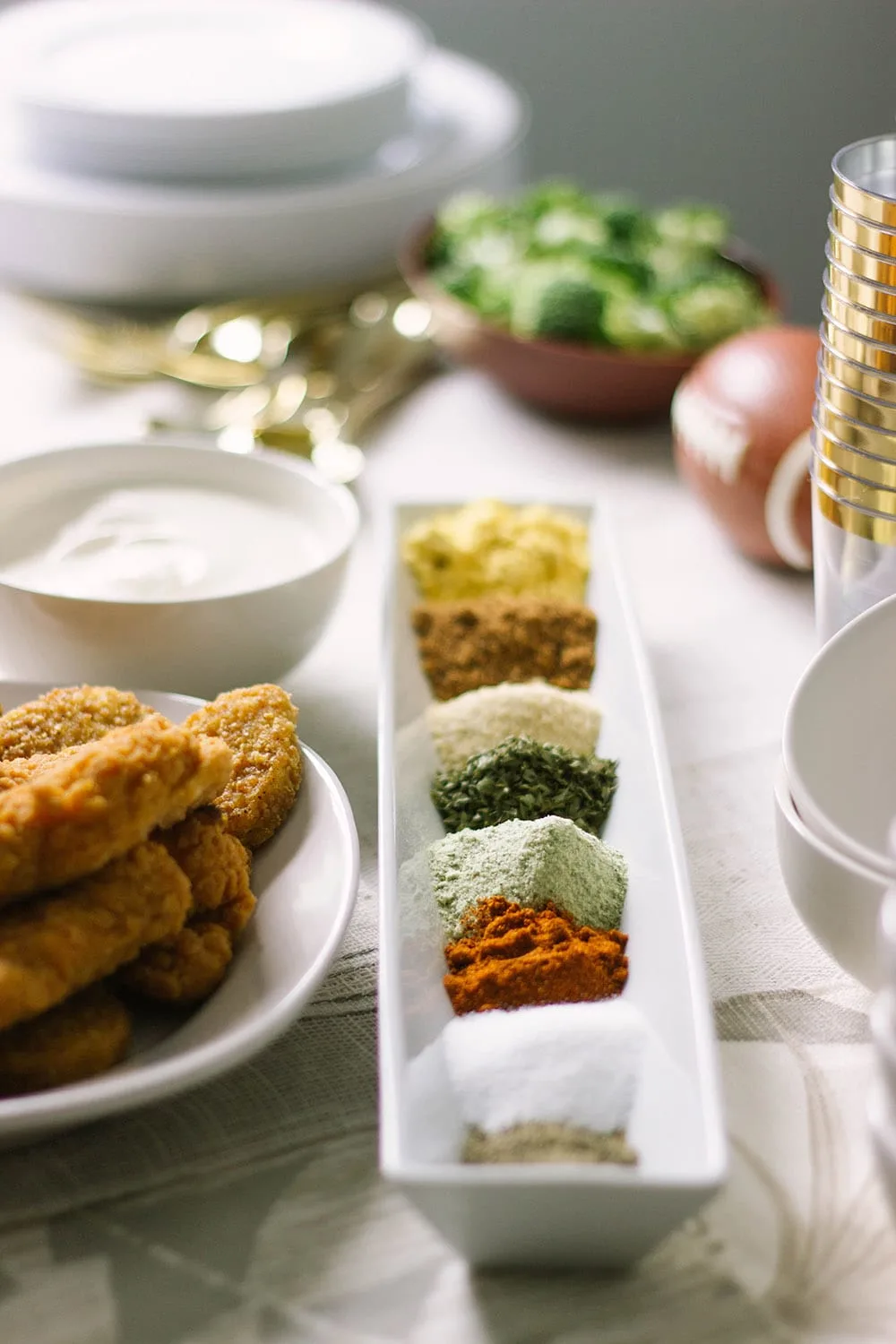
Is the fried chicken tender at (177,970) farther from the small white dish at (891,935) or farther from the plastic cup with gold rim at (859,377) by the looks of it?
the plastic cup with gold rim at (859,377)

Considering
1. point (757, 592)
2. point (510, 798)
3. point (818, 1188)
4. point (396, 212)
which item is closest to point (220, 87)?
point (396, 212)

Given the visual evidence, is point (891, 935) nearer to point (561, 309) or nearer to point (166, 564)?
point (166, 564)

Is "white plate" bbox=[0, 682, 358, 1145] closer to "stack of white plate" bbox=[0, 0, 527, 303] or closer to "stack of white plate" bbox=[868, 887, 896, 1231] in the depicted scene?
"stack of white plate" bbox=[868, 887, 896, 1231]

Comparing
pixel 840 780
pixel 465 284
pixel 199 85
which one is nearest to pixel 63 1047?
pixel 840 780

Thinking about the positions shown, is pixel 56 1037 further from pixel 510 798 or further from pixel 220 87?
pixel 220 87

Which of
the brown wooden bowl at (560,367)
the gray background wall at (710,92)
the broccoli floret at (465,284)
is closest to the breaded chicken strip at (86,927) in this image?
the brown wooden bowl at (560,367)

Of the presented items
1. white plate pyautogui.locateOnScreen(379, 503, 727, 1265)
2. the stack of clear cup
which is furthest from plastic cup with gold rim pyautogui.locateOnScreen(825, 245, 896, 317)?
white plate pyautogui.locateOnScreen(379, 503, 727, 1265)
